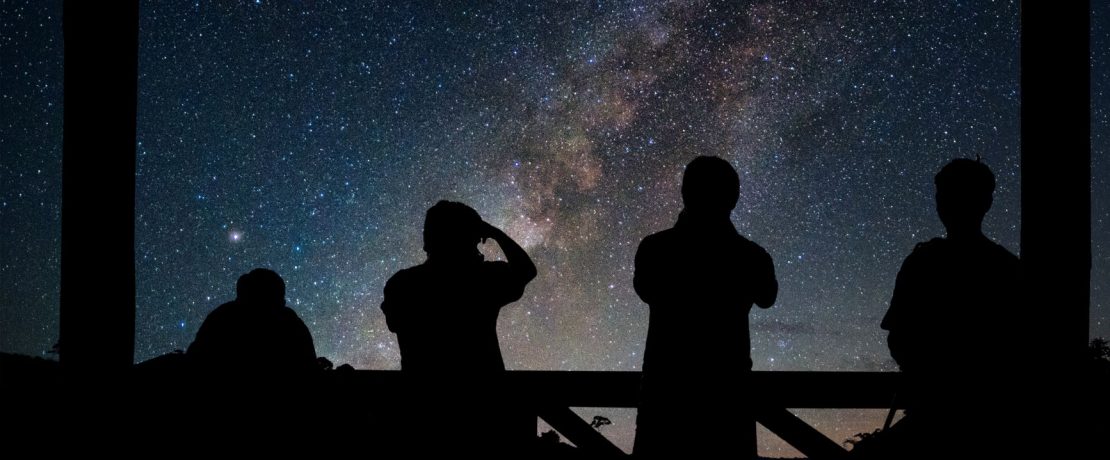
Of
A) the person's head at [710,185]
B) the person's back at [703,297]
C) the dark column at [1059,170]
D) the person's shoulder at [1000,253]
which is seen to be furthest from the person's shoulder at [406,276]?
the dark column at [1059,170]

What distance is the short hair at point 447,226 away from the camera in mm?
2746

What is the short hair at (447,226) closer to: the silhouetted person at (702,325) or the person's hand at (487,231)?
the person's hand at (487,231)

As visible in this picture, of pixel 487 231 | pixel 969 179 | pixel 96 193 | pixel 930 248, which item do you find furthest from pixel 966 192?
pixel 96 193

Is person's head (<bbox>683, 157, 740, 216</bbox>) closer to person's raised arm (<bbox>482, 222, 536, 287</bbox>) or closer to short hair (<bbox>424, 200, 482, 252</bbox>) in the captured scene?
person's raised arm (<bbox>482, 222, 536, 287</bbox>)

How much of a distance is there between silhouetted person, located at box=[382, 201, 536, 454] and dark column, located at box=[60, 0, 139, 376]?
1.34 metres

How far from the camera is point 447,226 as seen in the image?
9.01ft

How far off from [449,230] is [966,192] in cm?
196

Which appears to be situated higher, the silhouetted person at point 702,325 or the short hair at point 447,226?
the short hair at point 447,226

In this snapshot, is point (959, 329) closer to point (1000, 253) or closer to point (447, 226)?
point (1000, 253)

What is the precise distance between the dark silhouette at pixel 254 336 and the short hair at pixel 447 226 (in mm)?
1116

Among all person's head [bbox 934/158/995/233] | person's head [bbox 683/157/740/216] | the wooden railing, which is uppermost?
person's head [bbox 683/157/740/216]

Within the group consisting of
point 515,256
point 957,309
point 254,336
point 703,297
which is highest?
point 515,256

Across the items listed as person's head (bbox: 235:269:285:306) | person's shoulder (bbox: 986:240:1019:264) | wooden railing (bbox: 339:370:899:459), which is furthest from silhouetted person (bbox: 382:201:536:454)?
person's shoulder (bbox: 986:240:1019:264)

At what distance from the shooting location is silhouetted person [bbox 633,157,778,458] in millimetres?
2385
